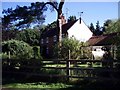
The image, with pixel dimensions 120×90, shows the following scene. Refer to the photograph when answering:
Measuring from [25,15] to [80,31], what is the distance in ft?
120

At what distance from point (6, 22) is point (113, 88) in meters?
19.4

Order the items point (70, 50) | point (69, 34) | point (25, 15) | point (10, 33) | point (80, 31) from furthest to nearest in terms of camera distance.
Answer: point (80, 31) < point (69, 34) < point (10, 33) < point (70, 50) < point (25, 15)

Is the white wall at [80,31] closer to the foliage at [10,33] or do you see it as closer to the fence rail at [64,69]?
the foliage at [10,33]

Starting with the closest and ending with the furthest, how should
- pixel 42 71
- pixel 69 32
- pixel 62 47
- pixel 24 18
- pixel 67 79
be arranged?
pixel 67 79 → pixel 42 71 → pixel 24 18 → pixel 62 47 → pixel 69 32

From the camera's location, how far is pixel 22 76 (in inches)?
714

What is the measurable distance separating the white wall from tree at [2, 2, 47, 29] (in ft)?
103

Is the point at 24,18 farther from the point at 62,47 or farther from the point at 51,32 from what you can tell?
the point at 51,32

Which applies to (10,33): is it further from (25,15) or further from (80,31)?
(80,31)

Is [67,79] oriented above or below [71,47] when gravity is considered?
below

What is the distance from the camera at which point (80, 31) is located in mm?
64375

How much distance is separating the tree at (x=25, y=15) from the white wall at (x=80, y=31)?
31292 mm

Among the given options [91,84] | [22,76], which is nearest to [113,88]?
[91,84]

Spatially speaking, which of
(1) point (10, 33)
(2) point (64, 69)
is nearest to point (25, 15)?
Answer: (1) point (10, 33)

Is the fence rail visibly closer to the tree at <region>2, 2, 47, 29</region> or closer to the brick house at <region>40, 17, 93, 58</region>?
the tree at <region>2, 2, 47, 29</region>
